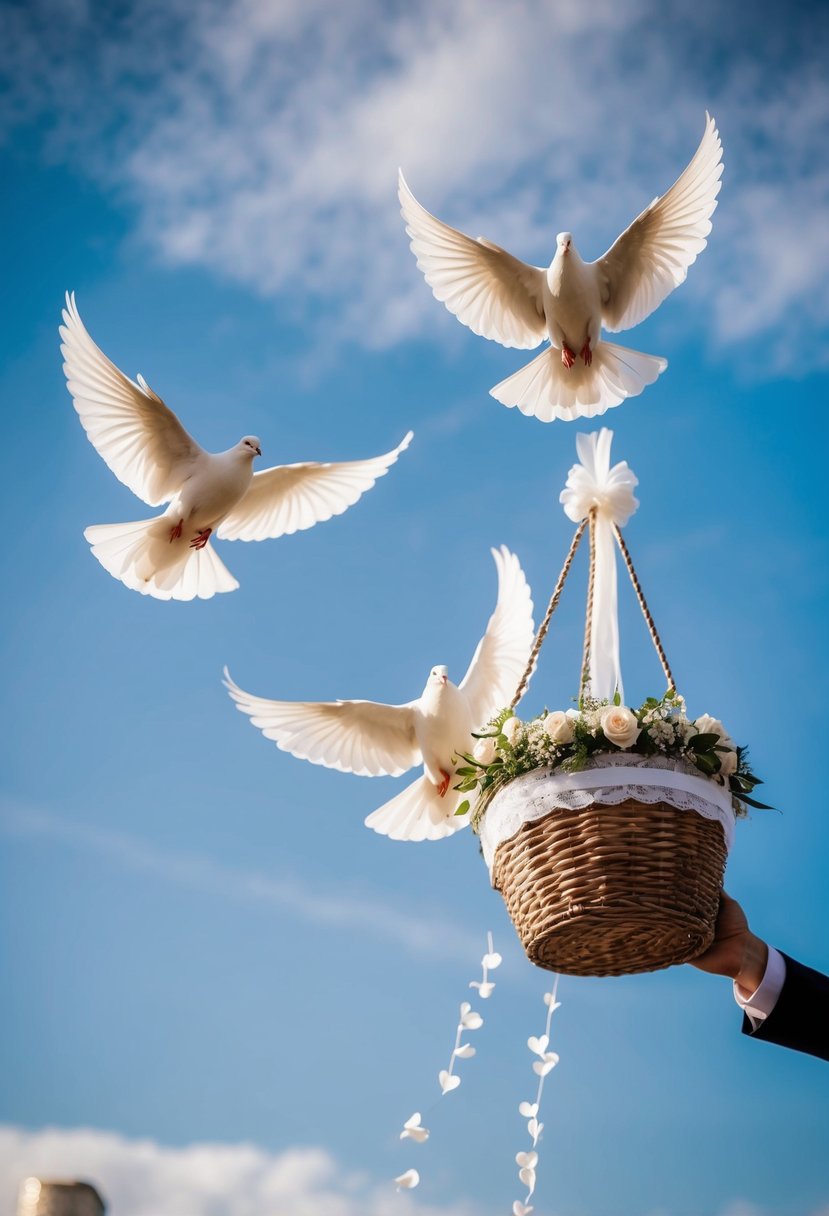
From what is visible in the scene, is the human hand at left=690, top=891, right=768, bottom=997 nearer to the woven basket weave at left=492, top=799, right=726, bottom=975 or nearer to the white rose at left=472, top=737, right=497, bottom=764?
the woven basket weave at left=492, top=799, right=726, bottom=975

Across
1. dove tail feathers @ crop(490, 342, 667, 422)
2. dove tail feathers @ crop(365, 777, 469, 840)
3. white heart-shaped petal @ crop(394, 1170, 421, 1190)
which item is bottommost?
white heart-shaped petal @ crop(394, 1170, 421, 1190)

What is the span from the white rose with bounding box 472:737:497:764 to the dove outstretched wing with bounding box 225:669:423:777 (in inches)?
26.8

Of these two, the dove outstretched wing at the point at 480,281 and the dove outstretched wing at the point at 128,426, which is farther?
the dove outstretched wing at the point at 480,281

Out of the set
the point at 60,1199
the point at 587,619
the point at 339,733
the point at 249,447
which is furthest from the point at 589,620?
the point at 60,1199

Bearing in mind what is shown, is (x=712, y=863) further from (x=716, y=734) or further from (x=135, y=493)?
(x=135, y=493)

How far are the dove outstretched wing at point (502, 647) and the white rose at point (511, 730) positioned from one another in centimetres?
82

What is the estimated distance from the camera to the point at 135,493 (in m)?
3.82

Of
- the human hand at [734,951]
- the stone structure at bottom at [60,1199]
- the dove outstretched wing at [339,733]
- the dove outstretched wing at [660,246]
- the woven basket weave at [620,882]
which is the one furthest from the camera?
the dove outstretched wing at [660,246]

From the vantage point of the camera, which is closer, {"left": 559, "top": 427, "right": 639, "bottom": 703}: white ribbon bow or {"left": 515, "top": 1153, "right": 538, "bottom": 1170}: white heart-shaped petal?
{"left": 515, "top": 1153, "right": 538, "bottom": 1170}: white heart-shaped petal

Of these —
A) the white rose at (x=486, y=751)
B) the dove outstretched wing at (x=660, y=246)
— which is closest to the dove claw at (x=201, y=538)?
the dove outstretched wing at (x=660, y=246)

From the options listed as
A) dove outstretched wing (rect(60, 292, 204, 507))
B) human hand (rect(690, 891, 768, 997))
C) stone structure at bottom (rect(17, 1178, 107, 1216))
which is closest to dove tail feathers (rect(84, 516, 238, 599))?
dove outstretched wing (rect(60, 292, 204, 507))

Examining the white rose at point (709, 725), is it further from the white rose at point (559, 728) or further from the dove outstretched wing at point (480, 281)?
the dove outstretched wing at point (480, 281)

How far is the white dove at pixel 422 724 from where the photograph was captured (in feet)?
10.3

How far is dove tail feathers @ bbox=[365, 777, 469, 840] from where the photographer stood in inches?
126
